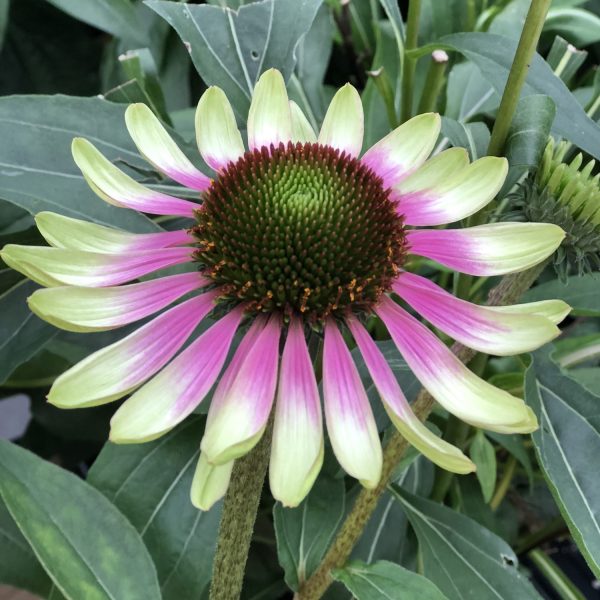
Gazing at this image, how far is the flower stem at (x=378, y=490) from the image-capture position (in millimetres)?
424

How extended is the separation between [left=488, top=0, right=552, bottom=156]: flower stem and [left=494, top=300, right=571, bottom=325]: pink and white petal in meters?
0.11

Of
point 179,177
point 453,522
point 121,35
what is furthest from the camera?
point 121,35

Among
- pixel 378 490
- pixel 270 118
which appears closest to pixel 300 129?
pixel 270 118

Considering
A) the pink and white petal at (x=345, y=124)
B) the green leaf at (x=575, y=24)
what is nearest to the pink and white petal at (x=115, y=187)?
the pink and white petal at (x=345, y=124)

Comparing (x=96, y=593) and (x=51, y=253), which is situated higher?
(x=51, y=253)

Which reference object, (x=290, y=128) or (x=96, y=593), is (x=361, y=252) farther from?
(x=96, y=593)

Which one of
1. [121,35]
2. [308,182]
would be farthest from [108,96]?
[308,182]

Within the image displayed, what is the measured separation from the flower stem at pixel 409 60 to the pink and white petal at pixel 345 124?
12 cm

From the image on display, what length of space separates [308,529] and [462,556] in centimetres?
12

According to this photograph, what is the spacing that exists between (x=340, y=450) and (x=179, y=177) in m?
0.21

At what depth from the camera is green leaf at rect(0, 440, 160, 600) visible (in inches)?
15.6

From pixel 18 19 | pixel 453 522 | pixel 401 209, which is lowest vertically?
pixel 453 522

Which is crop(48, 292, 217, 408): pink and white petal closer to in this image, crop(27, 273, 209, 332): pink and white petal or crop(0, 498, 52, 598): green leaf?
crop(27, 273, 209, 332): pink and white petal

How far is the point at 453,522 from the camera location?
21.8 inches
